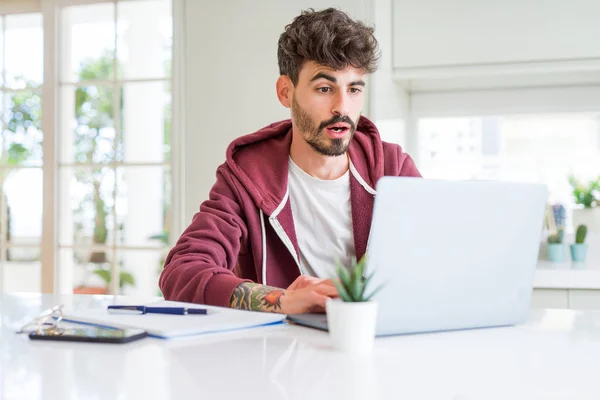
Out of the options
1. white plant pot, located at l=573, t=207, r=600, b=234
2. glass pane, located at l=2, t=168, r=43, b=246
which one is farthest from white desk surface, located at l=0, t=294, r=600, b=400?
glass pane, located at l=2, t=168, r=43, b=246

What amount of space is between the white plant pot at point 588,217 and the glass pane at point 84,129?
2293 mm

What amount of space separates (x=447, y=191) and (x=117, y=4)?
2940mm

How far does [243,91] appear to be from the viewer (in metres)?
3.14

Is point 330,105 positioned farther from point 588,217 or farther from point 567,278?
point 588,217

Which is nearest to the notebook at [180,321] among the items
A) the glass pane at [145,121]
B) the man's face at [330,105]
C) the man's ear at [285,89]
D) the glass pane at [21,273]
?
the man's face at [330,105]

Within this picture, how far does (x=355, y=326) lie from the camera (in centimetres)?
94

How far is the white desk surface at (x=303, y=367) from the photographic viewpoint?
0.74 metres

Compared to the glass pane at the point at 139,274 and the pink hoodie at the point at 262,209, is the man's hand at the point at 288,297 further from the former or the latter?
the glass pane at the point at 139,274

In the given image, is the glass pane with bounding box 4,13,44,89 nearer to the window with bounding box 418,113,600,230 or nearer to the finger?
the window with bounding box 418,113,600,230

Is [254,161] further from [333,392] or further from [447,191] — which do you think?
[333,392]

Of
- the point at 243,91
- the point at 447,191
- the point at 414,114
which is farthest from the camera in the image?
the point at 414,114

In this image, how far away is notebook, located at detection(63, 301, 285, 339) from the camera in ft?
3.47

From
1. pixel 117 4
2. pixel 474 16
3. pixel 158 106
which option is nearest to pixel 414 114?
pixel 474 16

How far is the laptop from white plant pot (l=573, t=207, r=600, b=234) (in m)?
2.13
